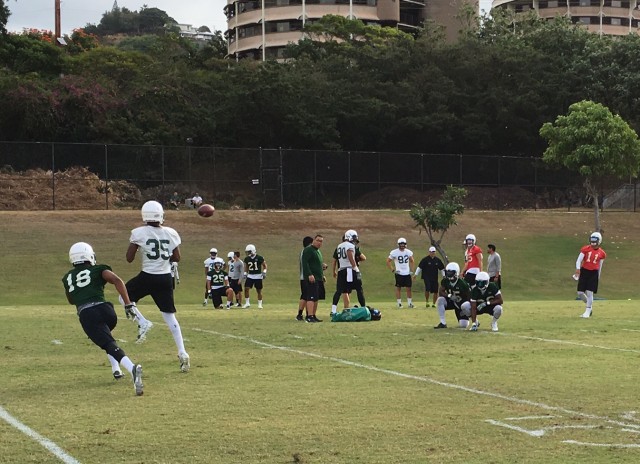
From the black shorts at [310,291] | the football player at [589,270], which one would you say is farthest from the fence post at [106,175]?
the football player at [589,270]

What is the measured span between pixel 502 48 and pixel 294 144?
636 inches

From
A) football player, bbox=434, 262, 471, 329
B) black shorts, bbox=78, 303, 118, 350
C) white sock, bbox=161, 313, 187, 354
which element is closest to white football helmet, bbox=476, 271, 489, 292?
football player, bbox=434, 262, 471, 329

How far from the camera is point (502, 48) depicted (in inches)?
2714

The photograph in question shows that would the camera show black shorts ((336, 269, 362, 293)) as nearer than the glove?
No

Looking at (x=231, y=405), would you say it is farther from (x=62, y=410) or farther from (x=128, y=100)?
(x=128, y=100)

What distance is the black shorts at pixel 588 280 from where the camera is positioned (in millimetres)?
22359

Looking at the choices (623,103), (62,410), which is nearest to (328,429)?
(62,410)

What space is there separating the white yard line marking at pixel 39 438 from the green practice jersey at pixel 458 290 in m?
10.1

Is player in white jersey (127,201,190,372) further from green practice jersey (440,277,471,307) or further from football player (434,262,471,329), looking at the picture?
green practice jersey (440,277,471,307)

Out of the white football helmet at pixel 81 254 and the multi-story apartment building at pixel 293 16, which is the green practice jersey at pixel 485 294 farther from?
the multi-story apartment building at pixel 293 16

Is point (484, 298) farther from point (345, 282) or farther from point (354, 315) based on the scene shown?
point (345, 282)

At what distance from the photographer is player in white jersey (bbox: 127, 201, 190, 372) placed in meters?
12.4

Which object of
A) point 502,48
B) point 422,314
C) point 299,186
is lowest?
point 422,314

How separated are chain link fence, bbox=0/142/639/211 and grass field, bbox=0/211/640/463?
2550 cm
